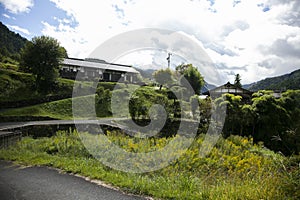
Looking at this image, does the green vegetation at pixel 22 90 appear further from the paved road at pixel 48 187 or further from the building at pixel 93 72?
the paved road at pixel 48 187

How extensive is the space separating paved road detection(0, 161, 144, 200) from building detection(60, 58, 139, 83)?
30.1 m

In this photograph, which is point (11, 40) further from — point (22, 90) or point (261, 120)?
point (261, 120)

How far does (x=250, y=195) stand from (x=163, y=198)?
1.65 metres

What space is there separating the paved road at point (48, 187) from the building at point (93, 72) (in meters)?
30.1

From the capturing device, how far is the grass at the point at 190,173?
14.2 feet

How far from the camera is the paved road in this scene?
178 inches

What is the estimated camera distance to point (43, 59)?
26.1 metres

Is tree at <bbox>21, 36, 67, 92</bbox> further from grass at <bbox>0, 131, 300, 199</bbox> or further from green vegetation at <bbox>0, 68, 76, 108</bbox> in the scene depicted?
grass at <bbox>0, 131, 300, 199</bbox>

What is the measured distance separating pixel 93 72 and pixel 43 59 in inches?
467

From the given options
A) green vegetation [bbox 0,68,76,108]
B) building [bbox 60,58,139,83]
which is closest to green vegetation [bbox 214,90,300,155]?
green vegetation [bbox 0,68,76,108]

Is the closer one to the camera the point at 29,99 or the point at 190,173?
the point at 190,173

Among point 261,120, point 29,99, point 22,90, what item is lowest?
point 261,120

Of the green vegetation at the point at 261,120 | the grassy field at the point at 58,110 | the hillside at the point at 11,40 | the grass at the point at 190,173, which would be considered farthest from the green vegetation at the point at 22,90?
the hillside at the point at 11,40

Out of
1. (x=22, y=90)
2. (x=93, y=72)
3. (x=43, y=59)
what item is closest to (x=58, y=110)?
(x=22, y=90)
